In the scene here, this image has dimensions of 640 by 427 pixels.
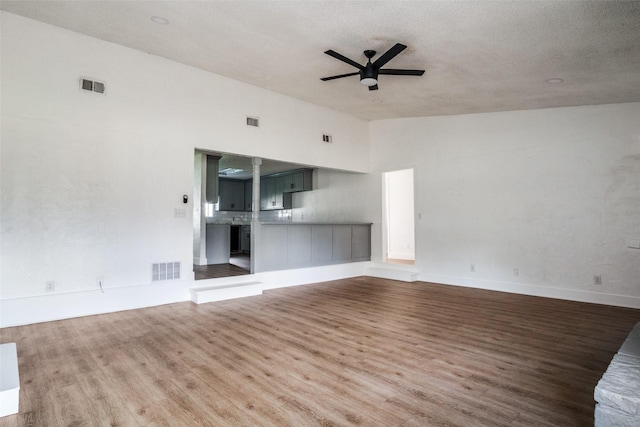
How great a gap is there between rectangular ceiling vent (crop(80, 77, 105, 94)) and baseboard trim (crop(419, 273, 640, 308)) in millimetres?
6353

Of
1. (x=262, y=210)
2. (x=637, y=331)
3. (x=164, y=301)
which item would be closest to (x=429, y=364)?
(x=637, y=331)

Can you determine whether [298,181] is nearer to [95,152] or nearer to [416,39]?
[95,152]

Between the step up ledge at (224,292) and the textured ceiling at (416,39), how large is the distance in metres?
3.39

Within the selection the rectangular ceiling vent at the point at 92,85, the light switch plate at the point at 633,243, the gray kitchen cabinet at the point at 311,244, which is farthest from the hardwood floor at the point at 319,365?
the rectangular ceiling vent at the point at 92,85

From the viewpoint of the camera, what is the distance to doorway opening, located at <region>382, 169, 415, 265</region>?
32.6 ft

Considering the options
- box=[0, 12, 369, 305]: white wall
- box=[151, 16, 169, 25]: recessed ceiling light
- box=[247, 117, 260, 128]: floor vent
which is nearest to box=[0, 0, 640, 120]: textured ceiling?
box=[151, 16, 169, 25]: recessed ceiling light

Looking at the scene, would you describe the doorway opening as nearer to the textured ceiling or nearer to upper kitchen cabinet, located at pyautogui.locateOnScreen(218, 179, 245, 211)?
the textured ceiling

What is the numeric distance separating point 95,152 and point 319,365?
3936 mm

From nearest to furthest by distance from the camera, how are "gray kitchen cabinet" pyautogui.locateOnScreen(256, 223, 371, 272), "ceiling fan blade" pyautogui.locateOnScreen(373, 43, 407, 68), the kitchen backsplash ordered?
1. "ceiling fan blade" pyautogui.locateOnScreen(373, 43, 407, 68)
2. "gray kitchen cabinet" pyautogui.locateOnScreen(256, 223, 371, 272)
3. the kitchen backsplash

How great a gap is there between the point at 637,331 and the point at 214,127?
5.53 m

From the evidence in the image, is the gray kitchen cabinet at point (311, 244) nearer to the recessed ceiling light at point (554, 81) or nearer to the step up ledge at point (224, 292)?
the step up ledge at point (224, 292)

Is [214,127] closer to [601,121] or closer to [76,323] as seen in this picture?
[76,323]

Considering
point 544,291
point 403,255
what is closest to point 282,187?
point 403,255

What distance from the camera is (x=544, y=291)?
5605mm
